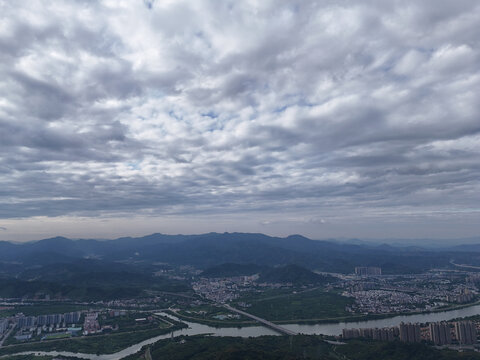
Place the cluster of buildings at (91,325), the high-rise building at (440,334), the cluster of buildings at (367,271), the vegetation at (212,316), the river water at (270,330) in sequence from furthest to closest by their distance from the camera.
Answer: the cluster of buildings at (367,271), the vegetation at (212,316), the cluster of buildings at (91,325), the river water at (270,330), the high-rise building at (440,334)

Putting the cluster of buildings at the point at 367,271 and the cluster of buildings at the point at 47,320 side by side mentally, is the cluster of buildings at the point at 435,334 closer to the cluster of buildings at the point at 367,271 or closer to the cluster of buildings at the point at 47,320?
the cluster of buildings at the point at 47,320

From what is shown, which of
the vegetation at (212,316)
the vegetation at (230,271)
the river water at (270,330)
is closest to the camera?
the river water at (270,330)

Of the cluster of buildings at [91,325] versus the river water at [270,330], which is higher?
the cluster of buildings at [91,325]

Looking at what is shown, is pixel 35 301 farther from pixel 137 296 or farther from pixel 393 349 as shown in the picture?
pixel 393 349

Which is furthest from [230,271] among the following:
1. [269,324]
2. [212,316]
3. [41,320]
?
[41,320]

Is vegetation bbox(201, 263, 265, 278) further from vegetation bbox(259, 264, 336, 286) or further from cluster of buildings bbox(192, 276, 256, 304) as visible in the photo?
vegetation bbox(259, 264, 336, 286)

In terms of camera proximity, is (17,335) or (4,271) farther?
(4,271)

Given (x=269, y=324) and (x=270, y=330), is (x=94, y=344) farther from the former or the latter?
(x=269, y=324)

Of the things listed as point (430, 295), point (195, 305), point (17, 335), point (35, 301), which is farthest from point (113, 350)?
point (430, 295)

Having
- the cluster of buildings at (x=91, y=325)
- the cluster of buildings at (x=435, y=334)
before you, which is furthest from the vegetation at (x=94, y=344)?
the cluster of buildings at (x=435, y=334)
